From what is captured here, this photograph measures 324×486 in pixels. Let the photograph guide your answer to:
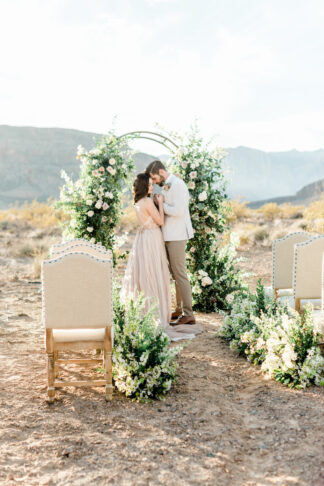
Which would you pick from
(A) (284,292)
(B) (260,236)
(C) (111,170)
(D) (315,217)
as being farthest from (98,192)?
(D) (315,217)

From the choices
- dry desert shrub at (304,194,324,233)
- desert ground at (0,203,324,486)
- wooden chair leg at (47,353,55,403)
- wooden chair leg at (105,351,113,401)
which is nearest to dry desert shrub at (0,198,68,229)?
dry desert shrub at (304,194,324,233)

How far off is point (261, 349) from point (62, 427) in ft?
6.51

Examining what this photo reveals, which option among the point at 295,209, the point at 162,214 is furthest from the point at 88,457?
the point at 295,209

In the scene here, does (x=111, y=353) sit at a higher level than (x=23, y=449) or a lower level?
higher

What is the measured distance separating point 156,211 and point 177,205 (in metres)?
0.29

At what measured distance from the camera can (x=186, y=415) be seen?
345cm

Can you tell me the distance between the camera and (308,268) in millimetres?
4738

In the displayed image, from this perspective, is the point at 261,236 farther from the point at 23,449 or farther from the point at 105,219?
the point at 23,449

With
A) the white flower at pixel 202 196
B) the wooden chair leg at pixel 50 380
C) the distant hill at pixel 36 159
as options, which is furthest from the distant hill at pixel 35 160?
the wooden chair leg at pixel 50 380

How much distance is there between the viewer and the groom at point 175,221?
5691mm

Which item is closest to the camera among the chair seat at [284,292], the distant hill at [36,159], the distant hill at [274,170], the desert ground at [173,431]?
the desert ground at [173,431]

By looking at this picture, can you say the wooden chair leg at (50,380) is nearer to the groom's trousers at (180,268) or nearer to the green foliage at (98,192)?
the groom's trousers at (180,268)

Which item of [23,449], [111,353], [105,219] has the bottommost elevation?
[23,449]

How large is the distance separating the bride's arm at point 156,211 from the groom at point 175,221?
7cm
